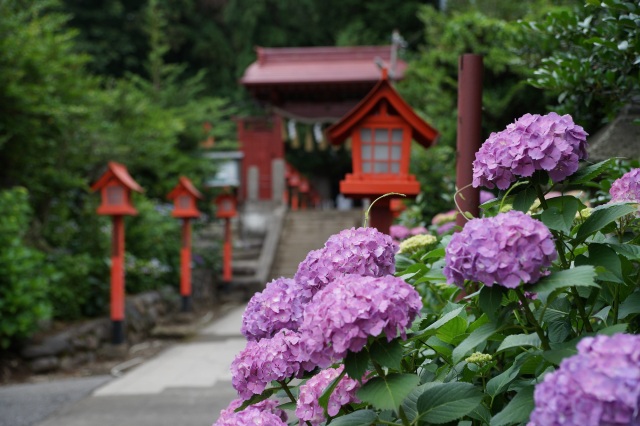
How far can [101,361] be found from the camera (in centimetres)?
746

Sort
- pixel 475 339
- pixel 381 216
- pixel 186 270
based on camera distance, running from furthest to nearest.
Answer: pixel 186 270 < pixel 381 216 < pixel 475 339

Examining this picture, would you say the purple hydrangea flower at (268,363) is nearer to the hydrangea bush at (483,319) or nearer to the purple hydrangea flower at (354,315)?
the hydrangea bush at (483,319)

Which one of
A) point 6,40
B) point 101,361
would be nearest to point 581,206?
point 101,361

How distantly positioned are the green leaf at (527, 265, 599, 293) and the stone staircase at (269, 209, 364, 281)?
39.7ft

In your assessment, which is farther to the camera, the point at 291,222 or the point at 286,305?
the point at 291,222

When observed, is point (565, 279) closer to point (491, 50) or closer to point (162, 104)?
point (491, 50)

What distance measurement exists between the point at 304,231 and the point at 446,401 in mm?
14147

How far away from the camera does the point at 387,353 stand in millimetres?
1232

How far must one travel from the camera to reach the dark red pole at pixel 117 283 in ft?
25.1

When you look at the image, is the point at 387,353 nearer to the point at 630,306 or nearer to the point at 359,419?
the point at 359,419

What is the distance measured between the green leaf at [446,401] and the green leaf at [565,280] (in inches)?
9.4

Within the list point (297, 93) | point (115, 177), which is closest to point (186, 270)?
point (115, 177)

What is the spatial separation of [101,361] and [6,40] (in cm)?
346

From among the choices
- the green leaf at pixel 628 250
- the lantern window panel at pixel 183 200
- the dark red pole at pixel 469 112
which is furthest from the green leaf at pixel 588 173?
the lantern window panel at pixel 183 200
